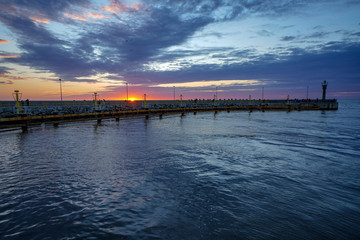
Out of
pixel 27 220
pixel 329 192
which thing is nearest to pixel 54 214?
pixel 27 220

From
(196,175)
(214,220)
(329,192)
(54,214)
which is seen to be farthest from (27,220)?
(329,192)

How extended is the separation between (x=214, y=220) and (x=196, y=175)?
3240mm

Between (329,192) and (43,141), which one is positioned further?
(43,141)

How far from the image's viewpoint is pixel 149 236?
471cm

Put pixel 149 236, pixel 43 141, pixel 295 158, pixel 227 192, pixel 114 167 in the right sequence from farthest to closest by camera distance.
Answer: pixel 43 141
pixel 295 158
pixel 114 167
pixel 227 192
pixel 149 236

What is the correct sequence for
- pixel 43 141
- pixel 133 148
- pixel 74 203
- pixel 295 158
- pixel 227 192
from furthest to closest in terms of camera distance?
pixel 43 141
pixel 133 148
pixel 295 158
pixel 227 192
pixel 74 203

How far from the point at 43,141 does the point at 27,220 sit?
39.2ft

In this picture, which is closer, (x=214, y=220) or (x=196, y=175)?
(x=214, y=220)

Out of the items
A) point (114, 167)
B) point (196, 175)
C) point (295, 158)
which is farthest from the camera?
point (295, 158)

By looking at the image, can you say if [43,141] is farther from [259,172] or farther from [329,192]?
[329,192]

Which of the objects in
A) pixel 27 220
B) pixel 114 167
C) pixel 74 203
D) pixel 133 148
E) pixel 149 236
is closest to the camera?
pixel 149 236

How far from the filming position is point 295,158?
11641mm

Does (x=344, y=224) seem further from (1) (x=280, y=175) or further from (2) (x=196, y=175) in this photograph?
(2) (x=196, y=175)

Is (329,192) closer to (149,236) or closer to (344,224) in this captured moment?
(344,224)
